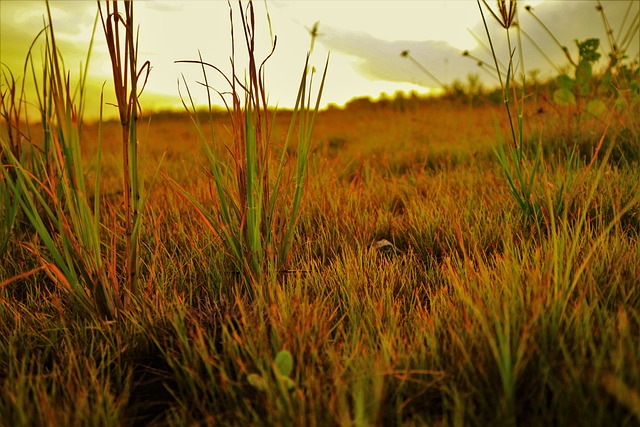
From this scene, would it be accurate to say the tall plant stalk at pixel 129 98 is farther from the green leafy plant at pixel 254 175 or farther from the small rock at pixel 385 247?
the small rock at pixel 385 247

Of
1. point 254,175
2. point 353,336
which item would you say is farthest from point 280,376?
point 254,175

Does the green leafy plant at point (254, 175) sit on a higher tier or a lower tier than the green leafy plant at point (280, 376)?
higher

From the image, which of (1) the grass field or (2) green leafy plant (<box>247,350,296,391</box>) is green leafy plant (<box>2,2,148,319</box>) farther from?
(2) green leafy plant (<box>247,350,296,391</box>)

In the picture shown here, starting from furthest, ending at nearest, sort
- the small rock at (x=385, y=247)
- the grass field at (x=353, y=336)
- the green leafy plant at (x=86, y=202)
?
1. the small rock at (x=385, y=247)
2. the green leafy plant at (x=86, y=202)
3. the grass field at (x=353, y=336)

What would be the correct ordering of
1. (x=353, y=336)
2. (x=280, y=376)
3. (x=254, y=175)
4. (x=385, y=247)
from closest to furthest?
(x=280, y=376), (x=353, y=336), (x=254, y=175), (x=385, y=247)

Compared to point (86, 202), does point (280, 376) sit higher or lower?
lower

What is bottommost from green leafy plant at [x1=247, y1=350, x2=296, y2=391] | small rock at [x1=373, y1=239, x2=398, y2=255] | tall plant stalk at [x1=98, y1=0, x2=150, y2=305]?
green leafy plant at [x1=247, y1=350, x2=296, y2=391]

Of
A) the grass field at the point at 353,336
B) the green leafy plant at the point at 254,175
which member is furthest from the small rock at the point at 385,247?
the green leafy plant at the point at 254,175

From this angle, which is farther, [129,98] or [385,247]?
[385,247]

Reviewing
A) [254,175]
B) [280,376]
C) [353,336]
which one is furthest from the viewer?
[254,175]

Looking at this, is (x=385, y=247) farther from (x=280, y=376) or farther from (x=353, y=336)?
(x=280, y=376)

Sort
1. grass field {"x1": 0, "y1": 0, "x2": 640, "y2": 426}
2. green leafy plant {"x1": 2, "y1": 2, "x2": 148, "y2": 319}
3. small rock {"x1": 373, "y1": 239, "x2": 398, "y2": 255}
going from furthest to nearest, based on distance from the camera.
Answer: small rock {"x1": 373, "y1": 239, "x2": 398, "y2": 255}, green leafy plant {"x1": 2, "y1": 2, "x2": 148, "y2": 319}, grass field {"x1": 0, "y1": 0, "x2": 640, "y2": 426}

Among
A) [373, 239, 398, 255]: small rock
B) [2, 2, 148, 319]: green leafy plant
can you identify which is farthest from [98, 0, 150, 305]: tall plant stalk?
[373, 239, 398, 255]: small rock

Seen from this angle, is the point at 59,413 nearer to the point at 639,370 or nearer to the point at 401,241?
the point at 639,370
